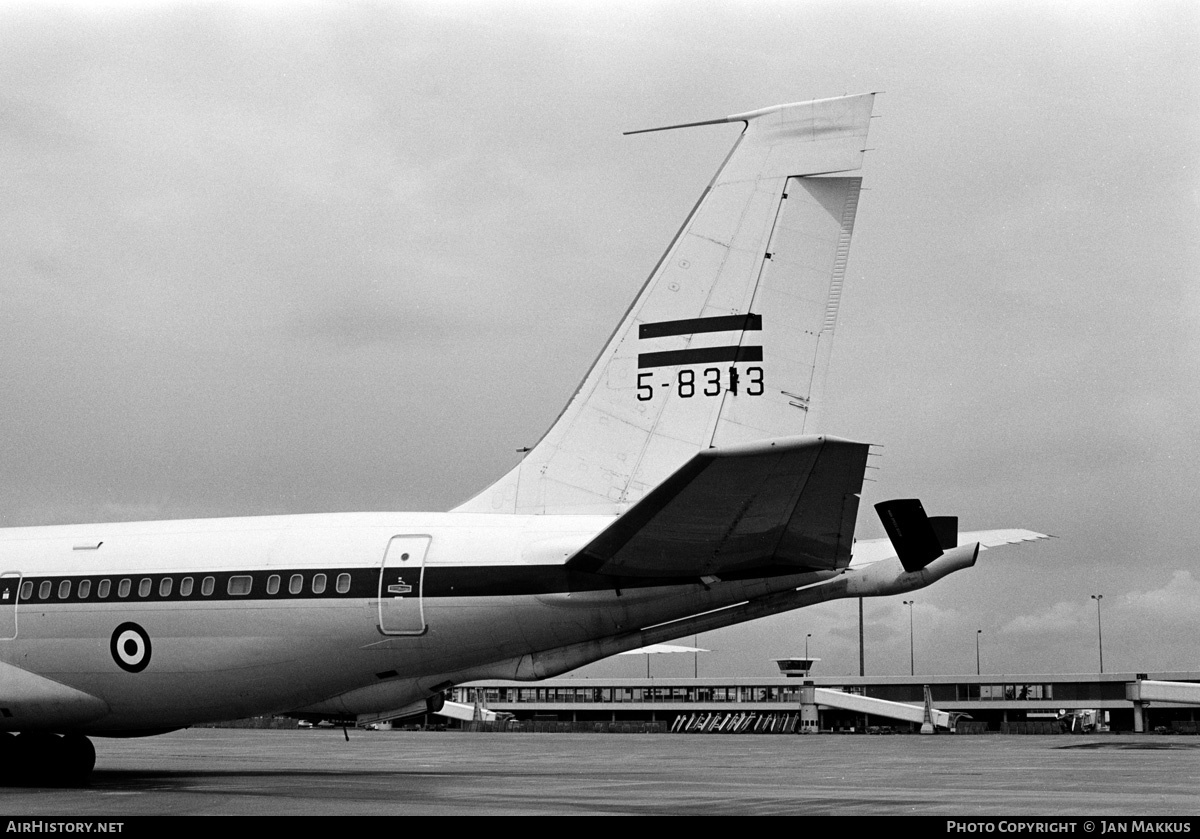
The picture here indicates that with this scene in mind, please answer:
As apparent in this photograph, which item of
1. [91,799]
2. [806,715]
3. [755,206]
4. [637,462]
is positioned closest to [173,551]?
[91,799]

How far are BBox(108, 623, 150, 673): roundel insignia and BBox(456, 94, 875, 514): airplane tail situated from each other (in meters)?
6.04

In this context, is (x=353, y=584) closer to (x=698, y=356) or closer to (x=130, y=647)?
(x=130, y=647)

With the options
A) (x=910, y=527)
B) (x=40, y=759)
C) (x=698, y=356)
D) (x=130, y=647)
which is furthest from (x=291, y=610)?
(x=910, y=527)

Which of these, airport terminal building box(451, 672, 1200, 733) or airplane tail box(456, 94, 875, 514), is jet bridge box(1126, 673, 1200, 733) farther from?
airplane tail box(456, 94, 875, 514)

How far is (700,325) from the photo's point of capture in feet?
62.8

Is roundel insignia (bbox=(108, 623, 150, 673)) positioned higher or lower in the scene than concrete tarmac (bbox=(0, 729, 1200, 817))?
higher

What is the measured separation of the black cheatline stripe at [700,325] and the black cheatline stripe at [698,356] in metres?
0.29

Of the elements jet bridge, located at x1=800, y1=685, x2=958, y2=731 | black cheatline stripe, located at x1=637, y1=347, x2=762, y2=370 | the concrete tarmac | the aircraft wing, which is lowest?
the concrete tarmac

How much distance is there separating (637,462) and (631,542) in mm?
3383

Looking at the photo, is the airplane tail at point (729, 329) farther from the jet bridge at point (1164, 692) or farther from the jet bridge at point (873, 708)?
the jet bridge at point (1164, 692)

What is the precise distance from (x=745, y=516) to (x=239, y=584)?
8.98m

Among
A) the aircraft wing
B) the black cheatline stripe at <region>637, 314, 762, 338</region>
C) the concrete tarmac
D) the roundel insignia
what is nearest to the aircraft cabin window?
the roundel insignia

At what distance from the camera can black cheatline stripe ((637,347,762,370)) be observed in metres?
18.7
